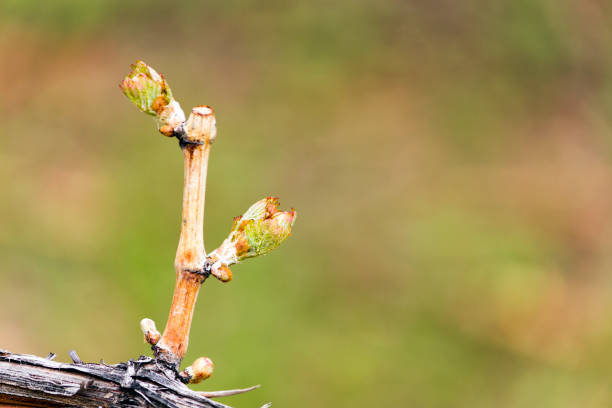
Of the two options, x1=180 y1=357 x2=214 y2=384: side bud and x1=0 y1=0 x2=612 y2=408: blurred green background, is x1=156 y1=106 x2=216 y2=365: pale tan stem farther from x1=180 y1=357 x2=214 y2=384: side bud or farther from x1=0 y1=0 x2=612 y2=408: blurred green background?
x1=0 y1=0 x2=612 y2=408: blurred green background

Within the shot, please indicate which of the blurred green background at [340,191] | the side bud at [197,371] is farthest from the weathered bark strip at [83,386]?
the blurred green background at [340,191]

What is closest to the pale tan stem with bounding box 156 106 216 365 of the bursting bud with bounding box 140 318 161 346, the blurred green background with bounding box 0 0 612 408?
the bursting bud with bounding box 140 318 161 346

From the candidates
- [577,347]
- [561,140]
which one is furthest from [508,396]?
[561,140]

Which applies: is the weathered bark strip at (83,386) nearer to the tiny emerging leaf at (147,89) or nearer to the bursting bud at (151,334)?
the bursting bud at (151,334)

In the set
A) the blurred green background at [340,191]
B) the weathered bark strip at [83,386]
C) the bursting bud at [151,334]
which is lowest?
the weathered bark strip at [83,386]

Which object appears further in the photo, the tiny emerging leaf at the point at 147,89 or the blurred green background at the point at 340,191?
the blurred green background at the point at 340,191

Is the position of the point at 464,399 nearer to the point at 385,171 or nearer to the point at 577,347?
the point at 577,347

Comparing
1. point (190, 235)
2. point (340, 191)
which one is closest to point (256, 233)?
point (190, 235)
